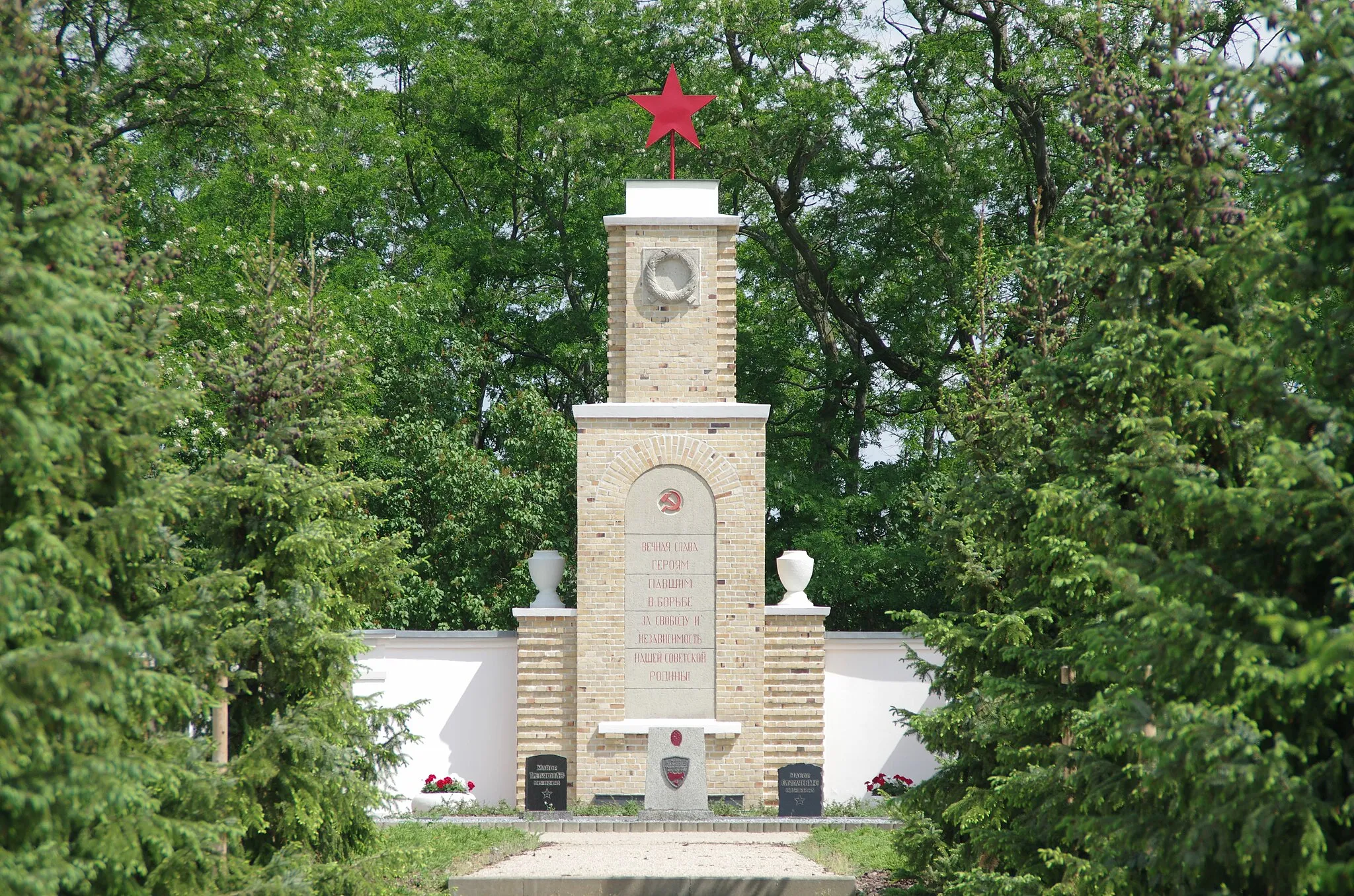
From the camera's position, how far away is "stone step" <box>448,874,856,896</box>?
9805 millimetres

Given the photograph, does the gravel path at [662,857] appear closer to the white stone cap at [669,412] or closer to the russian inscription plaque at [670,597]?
the russian inscription plaque at [670,597]

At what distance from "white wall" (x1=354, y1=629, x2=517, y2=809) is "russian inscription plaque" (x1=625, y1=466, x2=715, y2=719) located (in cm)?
180

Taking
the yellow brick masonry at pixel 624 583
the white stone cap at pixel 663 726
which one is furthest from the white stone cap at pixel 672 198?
the white stone cap at pixel 663 726

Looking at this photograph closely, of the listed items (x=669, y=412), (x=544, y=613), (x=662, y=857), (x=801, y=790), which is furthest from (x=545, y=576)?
(x=662, y=857)

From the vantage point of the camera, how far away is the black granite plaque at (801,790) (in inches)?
549

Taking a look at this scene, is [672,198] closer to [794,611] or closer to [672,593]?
[672,593]

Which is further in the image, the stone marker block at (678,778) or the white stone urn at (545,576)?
the white stone urn at (545,576)

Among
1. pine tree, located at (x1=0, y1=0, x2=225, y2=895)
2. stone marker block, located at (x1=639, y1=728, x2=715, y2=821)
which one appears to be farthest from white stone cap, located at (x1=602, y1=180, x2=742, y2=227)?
pine tree, located at (x1=0, y1=0, x2=225, y2=895)

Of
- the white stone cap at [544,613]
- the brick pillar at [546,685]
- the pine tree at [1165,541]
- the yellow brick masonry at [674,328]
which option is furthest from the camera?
the yellow brick masonry at [674,328]

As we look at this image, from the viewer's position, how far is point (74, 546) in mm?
5391

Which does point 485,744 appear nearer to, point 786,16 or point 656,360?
point 656,360

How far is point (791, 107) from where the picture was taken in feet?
66.7

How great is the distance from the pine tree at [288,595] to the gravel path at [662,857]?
8.81 feet

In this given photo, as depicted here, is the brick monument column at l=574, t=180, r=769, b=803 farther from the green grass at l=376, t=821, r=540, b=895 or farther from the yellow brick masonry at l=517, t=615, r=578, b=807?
the green grass at l=376, t=821, r=540, b=895
